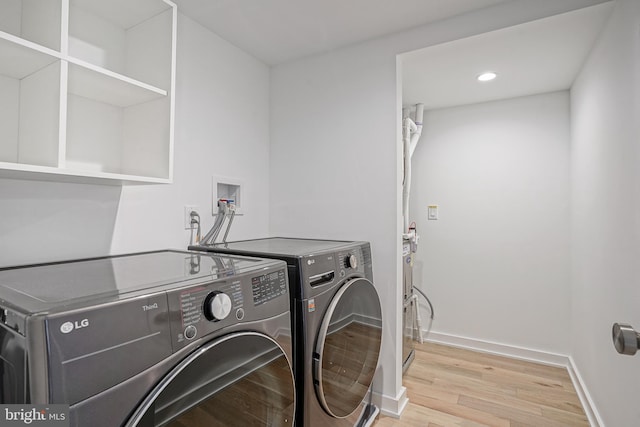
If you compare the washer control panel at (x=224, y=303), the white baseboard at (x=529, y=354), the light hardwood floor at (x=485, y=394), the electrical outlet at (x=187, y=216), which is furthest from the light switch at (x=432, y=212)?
the washer control panel at (x=224, y=303)

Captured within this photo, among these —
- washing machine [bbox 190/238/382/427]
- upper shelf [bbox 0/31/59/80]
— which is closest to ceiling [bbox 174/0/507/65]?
upper shelf [bbox 0/31/59/80]

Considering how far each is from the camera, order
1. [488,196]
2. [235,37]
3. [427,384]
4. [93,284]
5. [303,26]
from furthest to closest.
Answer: [488,196] → [427,384] → [235,37] → [303,26] → [93,284]

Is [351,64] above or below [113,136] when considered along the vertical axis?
above

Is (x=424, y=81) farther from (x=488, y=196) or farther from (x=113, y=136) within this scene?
(x=113, y=136)

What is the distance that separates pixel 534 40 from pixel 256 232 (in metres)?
2.02

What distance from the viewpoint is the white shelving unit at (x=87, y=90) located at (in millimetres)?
1025

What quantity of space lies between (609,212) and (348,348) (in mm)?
1473

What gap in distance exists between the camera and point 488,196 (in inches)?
111

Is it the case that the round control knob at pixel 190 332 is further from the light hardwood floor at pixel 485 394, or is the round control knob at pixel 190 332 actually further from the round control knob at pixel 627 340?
the light hardwood floor at pixel 485 394

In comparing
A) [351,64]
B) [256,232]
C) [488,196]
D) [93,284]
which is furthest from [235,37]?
[488,196]

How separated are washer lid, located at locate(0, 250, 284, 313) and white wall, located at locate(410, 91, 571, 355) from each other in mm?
2284

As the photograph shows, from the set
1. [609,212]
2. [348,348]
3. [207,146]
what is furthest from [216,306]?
[609,212]

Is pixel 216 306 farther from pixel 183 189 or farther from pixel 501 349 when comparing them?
pixel 501 349

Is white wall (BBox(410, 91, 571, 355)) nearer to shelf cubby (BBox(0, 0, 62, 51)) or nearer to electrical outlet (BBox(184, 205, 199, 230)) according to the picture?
electrical outlet (BBox(184, 205, 199, 230))
